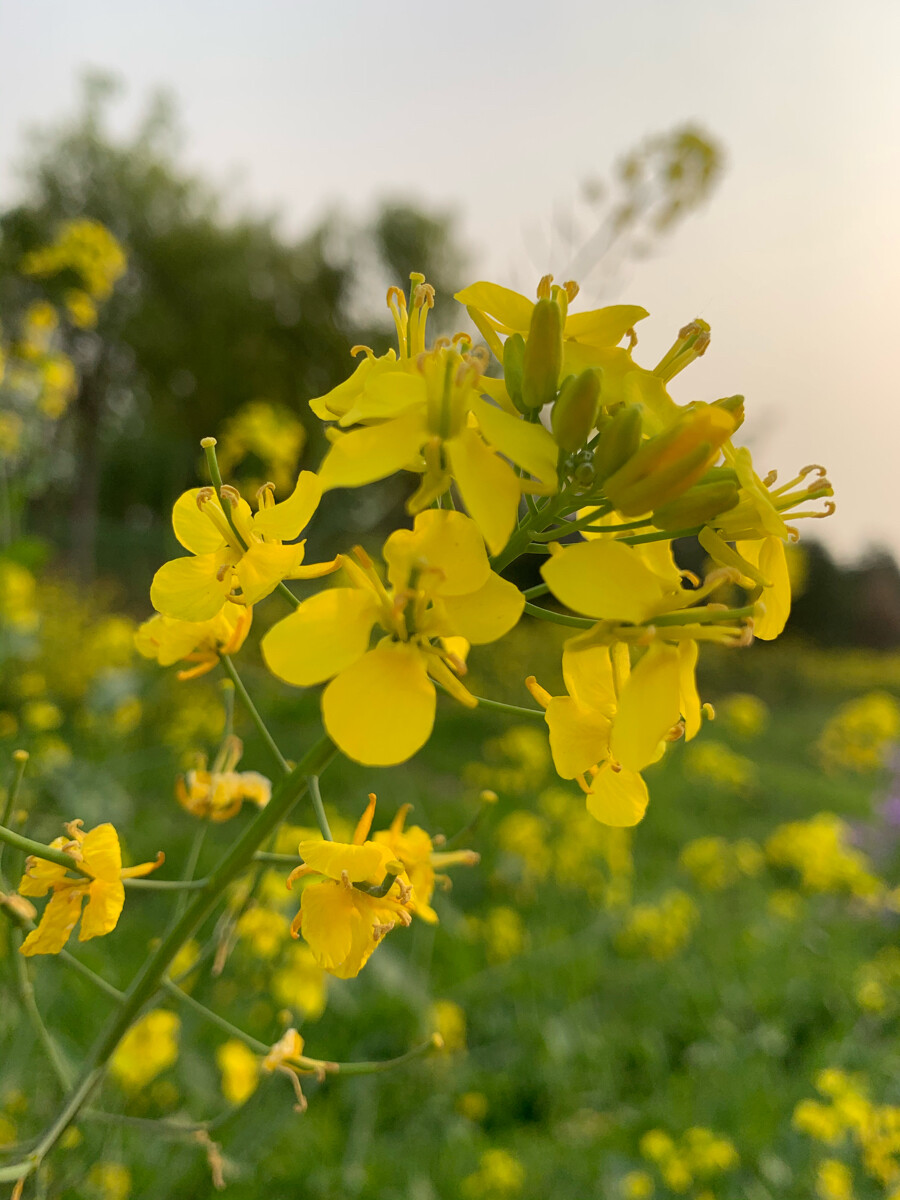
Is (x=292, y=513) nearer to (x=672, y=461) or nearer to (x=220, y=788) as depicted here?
(x=672, y=461)

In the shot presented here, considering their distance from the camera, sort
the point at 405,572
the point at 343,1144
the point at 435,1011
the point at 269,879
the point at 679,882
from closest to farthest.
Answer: the point at 405,572, the point at 269,879, the point at 343,1144, the point at 435,1011, the point at 679,882

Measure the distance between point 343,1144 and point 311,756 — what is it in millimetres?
1619

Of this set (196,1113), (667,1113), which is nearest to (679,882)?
(667,1113)

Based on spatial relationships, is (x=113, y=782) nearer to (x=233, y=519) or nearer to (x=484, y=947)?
(x=484, y=947)

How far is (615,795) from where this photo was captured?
0.56 metres

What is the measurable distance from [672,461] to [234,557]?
333 millimetres

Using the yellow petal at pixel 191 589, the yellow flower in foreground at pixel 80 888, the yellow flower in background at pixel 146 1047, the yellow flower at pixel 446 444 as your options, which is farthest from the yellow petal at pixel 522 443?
the yellow flower in background at pixel 146 1047

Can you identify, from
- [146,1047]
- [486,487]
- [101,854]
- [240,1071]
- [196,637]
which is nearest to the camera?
[486,487]

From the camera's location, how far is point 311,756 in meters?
0.57

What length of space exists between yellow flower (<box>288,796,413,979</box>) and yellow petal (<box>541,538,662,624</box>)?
0.21 m

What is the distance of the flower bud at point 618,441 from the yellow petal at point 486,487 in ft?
0.22

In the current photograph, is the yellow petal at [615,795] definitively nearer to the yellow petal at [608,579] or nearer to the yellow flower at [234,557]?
the yellow petal at [608,579]

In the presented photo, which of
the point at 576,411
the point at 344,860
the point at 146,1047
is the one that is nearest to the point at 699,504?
the point at 576,411

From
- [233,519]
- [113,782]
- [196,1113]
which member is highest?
[233,519]
